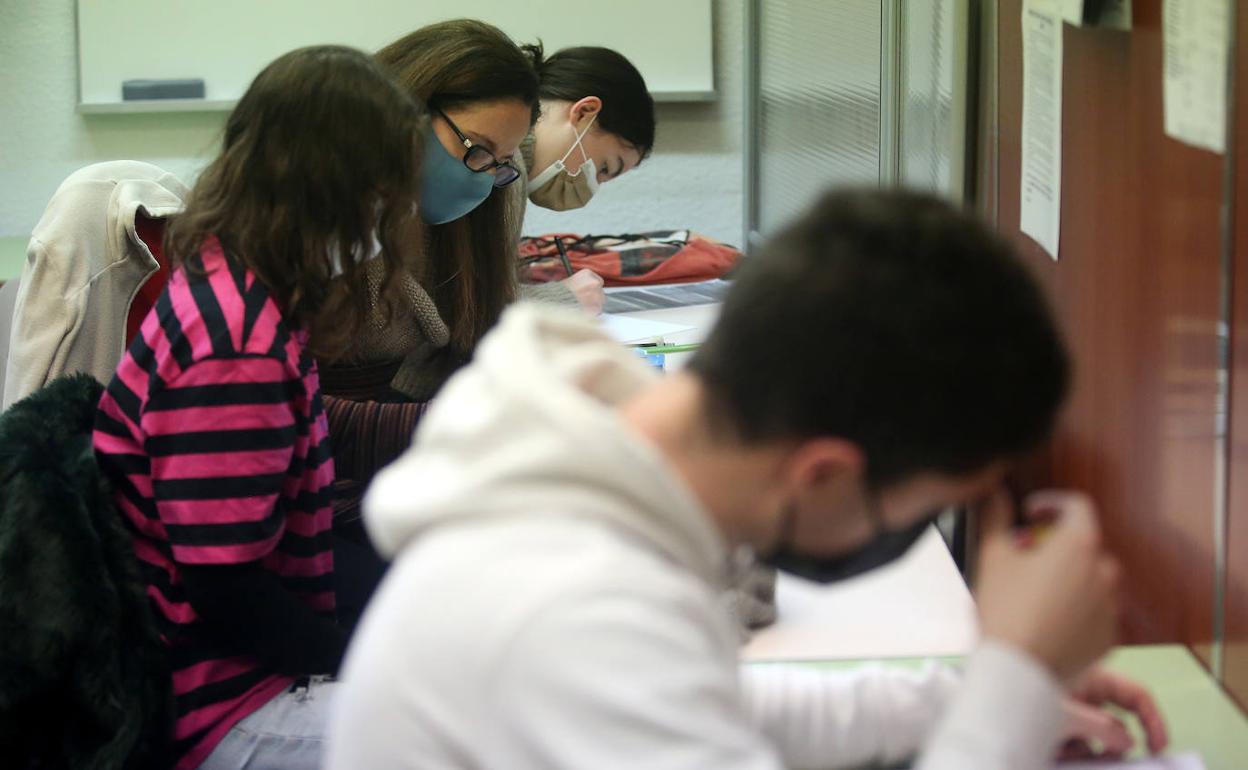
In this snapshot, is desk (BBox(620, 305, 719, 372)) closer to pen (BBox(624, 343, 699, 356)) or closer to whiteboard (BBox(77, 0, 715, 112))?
pen (BBox(624, 343, 699, 356))

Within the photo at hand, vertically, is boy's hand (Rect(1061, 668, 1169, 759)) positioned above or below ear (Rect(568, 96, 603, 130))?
below

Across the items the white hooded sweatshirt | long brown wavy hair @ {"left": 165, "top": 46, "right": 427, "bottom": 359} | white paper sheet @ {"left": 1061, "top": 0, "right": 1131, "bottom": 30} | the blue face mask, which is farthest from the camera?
the blue face mask

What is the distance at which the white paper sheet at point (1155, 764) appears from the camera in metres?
0.82

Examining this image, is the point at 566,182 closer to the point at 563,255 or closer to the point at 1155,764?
the point at 563,255

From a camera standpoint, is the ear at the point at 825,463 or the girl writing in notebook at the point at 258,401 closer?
the ear at the point at 825,463

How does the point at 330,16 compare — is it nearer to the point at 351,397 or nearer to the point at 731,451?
the point at 351,397

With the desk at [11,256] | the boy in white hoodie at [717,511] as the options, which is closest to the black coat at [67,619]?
the boy in white hoodie at [717,511]

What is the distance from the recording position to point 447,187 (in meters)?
1.83

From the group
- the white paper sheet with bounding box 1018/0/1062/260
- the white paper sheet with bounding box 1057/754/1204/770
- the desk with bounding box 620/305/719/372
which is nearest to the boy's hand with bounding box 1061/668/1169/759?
the white paper sheet with bounding box 1057/754/1204/770

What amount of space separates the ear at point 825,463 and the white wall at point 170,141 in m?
3.41

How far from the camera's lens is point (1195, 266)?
0.88 meters

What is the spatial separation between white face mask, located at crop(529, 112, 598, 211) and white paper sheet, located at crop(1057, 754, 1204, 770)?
1.84 metres

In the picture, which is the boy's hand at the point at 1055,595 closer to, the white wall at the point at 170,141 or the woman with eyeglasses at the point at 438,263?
the woman with eyeglasses at the point at 438,263

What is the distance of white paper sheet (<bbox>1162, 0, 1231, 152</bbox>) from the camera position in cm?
81
